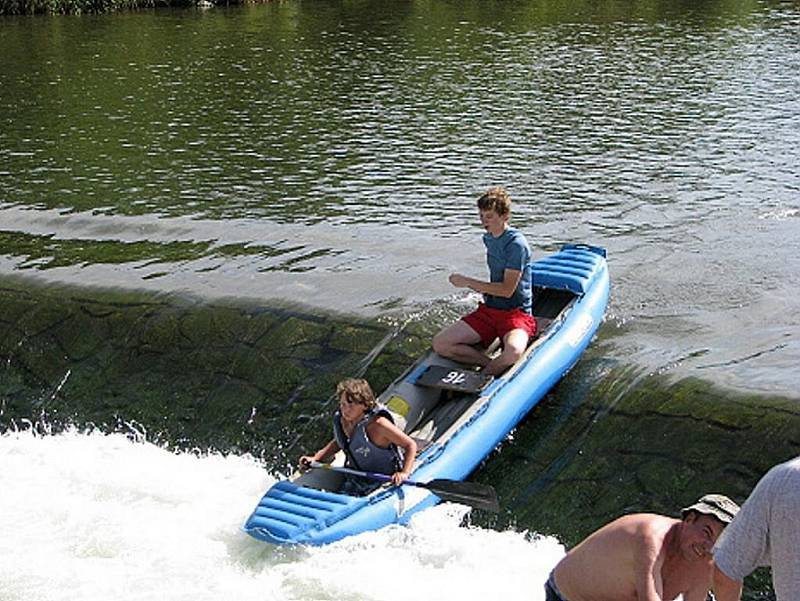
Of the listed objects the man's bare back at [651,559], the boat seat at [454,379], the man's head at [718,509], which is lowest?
the boat seat at [454,379]

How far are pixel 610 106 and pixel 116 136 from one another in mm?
7916

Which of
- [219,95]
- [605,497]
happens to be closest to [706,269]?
[605,497]

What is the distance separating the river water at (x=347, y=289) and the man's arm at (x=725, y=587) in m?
3.02

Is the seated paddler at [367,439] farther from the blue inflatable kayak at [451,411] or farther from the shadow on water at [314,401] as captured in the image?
the shadow on water at [314,401]

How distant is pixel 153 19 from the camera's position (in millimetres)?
34375

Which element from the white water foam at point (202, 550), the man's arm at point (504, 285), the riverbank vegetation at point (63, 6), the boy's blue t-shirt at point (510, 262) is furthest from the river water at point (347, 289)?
the riverbank vegetation at point (63, 6)

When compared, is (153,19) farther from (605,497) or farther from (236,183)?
(605,497)

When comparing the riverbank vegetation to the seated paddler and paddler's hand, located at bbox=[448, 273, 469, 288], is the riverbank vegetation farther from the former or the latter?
the seated paddler

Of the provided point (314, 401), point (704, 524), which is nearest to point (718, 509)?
point (704, 524)

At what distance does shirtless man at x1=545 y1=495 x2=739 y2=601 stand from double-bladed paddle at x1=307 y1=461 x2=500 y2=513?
2.51m

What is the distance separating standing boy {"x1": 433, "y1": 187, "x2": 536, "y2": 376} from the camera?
32.0 feet

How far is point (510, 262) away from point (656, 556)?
15.7 ft

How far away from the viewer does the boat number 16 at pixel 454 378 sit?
976 cm

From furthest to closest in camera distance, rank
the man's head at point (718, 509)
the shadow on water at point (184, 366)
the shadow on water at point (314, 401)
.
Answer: the shadow on water at point (184, 366), the shadow on water at point (314, 401), the man's head at point (718, 509)
